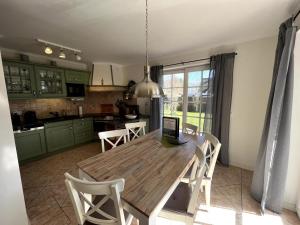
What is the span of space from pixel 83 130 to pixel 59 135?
58 cm

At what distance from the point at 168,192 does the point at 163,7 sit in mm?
1746

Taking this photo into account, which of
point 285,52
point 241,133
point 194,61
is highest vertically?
point 194,61

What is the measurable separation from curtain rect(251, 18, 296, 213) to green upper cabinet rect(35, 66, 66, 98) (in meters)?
4.05

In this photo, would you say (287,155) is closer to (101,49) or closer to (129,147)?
(129,147)

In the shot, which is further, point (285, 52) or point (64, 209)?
point (64, 209)

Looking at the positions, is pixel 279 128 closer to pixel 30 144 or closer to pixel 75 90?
pixel 30 144

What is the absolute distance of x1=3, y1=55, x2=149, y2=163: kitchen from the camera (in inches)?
111

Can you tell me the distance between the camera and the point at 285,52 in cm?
149

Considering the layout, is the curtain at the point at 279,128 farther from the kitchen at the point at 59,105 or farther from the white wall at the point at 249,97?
the kitchen at the point at 59,105

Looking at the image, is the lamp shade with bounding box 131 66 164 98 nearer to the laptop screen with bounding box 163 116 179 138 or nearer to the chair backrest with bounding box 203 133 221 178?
the laptop screen with bounding box 163 116 179 138

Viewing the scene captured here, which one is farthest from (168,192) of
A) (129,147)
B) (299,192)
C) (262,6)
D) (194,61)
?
(194,61)

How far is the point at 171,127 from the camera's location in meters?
2.00

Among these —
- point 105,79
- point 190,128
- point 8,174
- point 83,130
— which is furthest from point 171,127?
point 105,79

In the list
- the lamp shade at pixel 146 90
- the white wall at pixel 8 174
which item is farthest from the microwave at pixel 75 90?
the lamp shade at pixel 146 90
